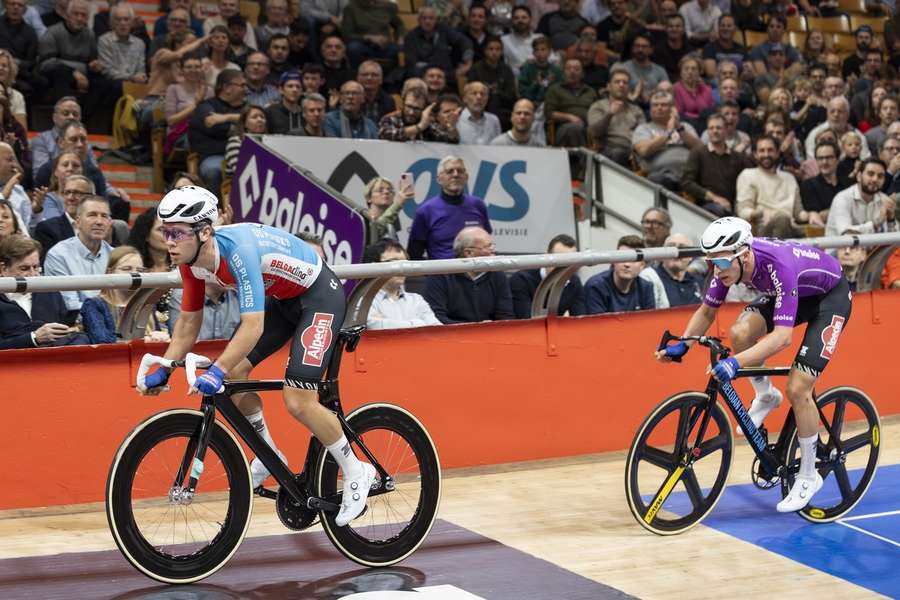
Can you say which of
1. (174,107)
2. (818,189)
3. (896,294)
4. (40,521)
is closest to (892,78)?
(818,189)

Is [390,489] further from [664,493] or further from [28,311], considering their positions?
[28,311]

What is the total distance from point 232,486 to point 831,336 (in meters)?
3.40

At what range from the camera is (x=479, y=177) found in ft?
39.4

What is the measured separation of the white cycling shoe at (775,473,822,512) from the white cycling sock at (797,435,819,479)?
0.10 feet

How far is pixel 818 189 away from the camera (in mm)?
13047

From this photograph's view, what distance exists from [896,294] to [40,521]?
Result: 631 cm

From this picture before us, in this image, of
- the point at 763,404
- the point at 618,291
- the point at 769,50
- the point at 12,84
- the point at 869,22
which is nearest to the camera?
the point at 763,404

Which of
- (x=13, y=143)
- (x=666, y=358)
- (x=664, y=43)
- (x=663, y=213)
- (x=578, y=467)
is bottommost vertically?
(x=578, y=467)

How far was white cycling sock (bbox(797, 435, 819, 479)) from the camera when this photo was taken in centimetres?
727

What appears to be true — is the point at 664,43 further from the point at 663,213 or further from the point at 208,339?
the point at 208,339

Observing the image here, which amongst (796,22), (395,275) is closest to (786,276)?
(395,275)

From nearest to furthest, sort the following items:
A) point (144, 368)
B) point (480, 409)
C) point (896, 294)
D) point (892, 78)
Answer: point (144, 368) → point (480, 409) → point (896, 294) → point (892, 78)

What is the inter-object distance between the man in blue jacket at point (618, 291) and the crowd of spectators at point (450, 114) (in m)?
0.02

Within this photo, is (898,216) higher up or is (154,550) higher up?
(898,216)
